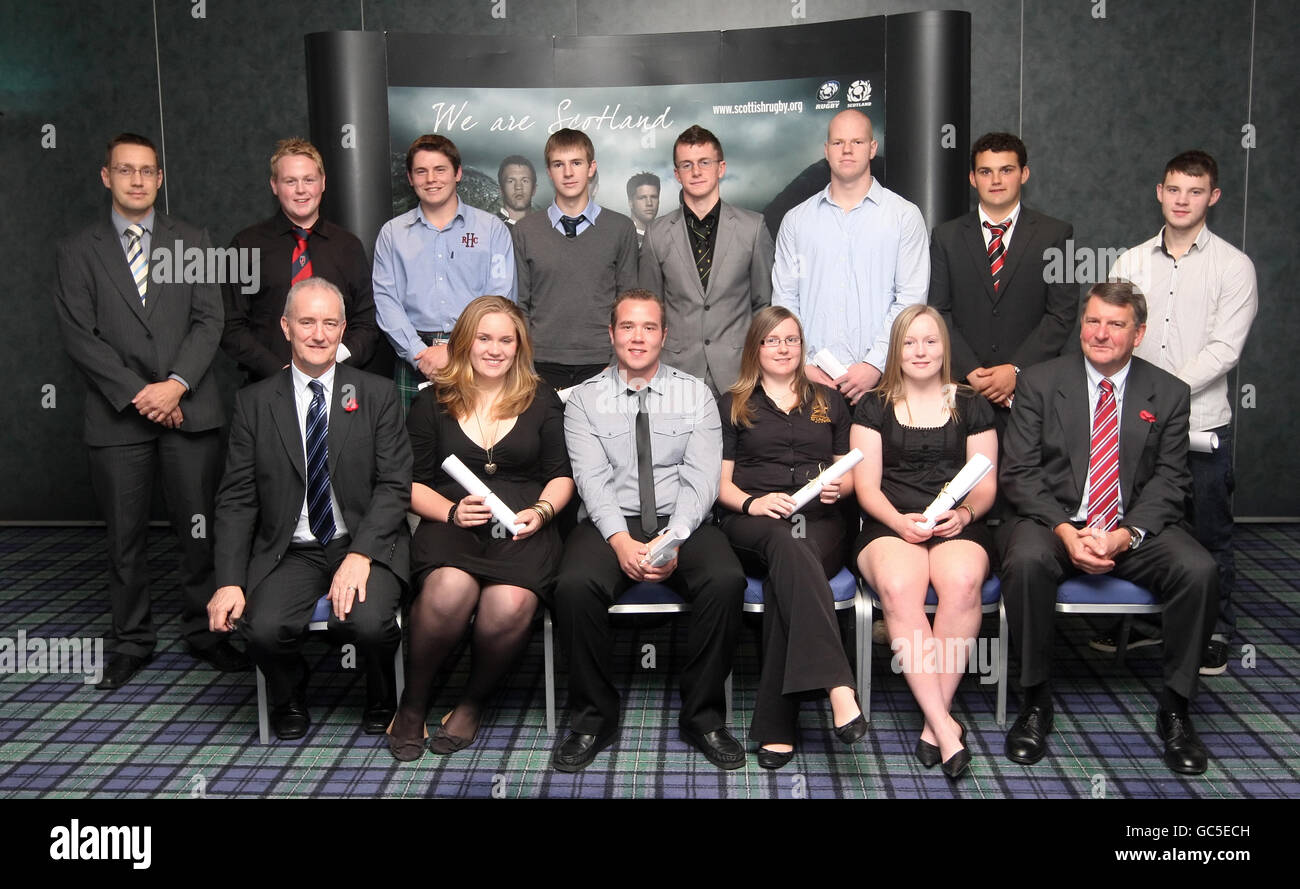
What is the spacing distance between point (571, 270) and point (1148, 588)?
2328mm

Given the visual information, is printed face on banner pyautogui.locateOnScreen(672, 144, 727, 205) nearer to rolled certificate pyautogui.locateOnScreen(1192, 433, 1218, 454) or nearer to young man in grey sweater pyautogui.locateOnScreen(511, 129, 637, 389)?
young man in grey sweater pyautogui.locateOnScreen(511, 129, 637, 389)

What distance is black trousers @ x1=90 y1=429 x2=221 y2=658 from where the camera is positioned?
418cm

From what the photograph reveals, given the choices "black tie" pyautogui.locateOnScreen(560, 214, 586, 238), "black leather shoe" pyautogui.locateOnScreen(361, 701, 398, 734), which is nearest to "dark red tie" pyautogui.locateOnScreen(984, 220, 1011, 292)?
"black tie" pyautogui.locateOnScreen(560, 214, 586, 238)

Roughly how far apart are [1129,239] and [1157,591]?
127 inches

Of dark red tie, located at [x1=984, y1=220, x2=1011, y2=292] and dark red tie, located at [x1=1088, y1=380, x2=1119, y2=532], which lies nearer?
dark red tie, located at [x1=1088, y1=380, x2=1119, y2=532]

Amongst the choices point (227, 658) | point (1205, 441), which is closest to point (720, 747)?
point (227, 658)

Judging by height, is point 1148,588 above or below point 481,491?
below

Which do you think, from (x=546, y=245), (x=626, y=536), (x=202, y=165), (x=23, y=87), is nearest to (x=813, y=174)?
(x=546, y=245)

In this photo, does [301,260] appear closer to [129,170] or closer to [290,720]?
[129,170]

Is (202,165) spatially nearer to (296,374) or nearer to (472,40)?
(472,40)

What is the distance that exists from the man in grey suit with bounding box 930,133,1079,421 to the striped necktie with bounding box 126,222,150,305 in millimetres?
2933

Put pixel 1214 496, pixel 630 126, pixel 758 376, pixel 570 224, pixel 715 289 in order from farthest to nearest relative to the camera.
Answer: pixel 630 126 < pixel 570 224 < pixel 715 289 < pixel 1214 496 < pixel 758 376

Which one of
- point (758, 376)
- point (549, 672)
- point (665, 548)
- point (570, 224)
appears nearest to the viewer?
point (665, 548)

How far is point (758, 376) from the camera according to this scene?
3.93 m
